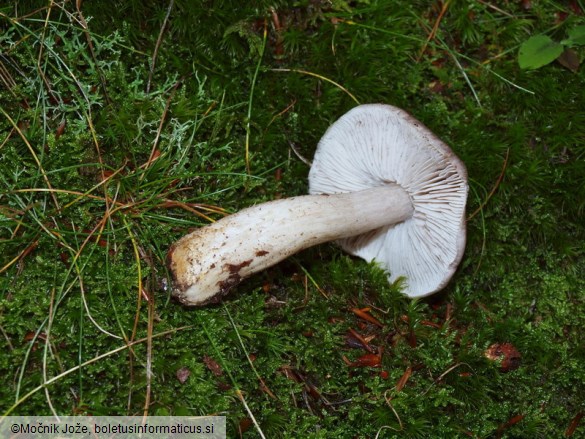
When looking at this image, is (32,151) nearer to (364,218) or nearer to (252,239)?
(252,239)

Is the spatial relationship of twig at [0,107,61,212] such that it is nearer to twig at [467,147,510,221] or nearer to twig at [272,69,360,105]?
twig at [272,69,360,105]

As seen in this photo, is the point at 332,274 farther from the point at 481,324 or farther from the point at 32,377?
the point at 32,377

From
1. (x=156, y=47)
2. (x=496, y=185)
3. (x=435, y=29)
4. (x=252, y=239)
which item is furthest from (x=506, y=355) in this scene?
(x=156, y=47)

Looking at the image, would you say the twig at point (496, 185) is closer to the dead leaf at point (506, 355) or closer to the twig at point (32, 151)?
the dead leaf at point (506, 355)

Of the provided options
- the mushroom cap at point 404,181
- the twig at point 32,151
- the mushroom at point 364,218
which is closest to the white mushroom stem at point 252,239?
the mushroom at point 364,218

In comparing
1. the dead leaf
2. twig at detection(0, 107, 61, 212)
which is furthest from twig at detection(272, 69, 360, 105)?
the dead leaf

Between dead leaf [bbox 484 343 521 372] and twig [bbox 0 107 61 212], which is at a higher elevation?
twig [bbox 0 107 61 212]

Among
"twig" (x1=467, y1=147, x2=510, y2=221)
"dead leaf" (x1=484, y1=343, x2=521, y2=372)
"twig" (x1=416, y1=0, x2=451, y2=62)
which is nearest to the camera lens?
"dead leaf" (x1=484, y1=343, x2=521, y2=372)

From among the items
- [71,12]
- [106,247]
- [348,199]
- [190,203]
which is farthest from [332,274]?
[71,12]
